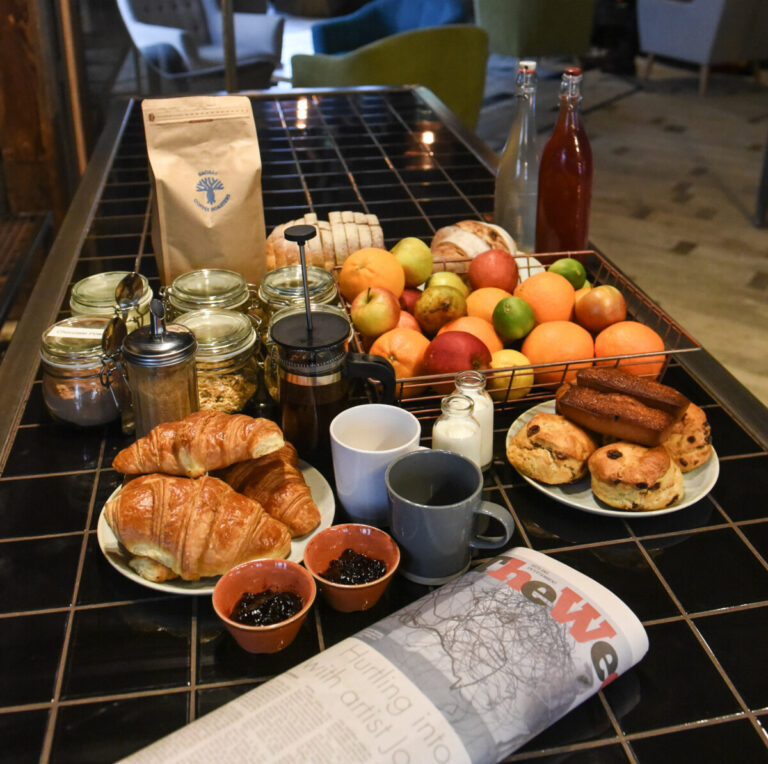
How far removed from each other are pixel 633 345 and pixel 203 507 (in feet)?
1.92

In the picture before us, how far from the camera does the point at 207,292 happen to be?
1081 mm

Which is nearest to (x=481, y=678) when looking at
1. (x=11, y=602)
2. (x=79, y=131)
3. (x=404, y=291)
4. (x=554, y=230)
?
(x=11, y=602)

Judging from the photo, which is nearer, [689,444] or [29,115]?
[689,444]

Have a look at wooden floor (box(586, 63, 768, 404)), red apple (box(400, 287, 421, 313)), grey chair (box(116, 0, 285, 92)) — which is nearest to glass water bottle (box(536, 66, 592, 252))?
red apple (box(400, 287, 421, 313))

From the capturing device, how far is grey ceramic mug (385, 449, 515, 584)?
0.73 metres

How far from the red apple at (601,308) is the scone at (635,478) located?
10.9 inches

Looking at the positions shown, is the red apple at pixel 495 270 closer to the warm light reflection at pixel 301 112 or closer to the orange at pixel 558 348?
the orange at pixel 558 348

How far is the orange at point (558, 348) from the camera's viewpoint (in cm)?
104

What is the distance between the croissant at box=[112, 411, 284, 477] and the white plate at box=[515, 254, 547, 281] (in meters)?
0.60

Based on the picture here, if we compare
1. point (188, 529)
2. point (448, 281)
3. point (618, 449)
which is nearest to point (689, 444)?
point (618, 449)

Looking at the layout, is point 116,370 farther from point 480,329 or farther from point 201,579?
point 480,329

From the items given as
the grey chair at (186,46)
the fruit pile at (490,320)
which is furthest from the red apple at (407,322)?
the grey chair at (186,46)

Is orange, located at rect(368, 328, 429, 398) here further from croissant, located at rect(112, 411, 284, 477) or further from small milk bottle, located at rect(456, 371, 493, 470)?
croissant, located at rect(112, 411, 284, 477)

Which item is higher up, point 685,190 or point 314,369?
point 314,369
